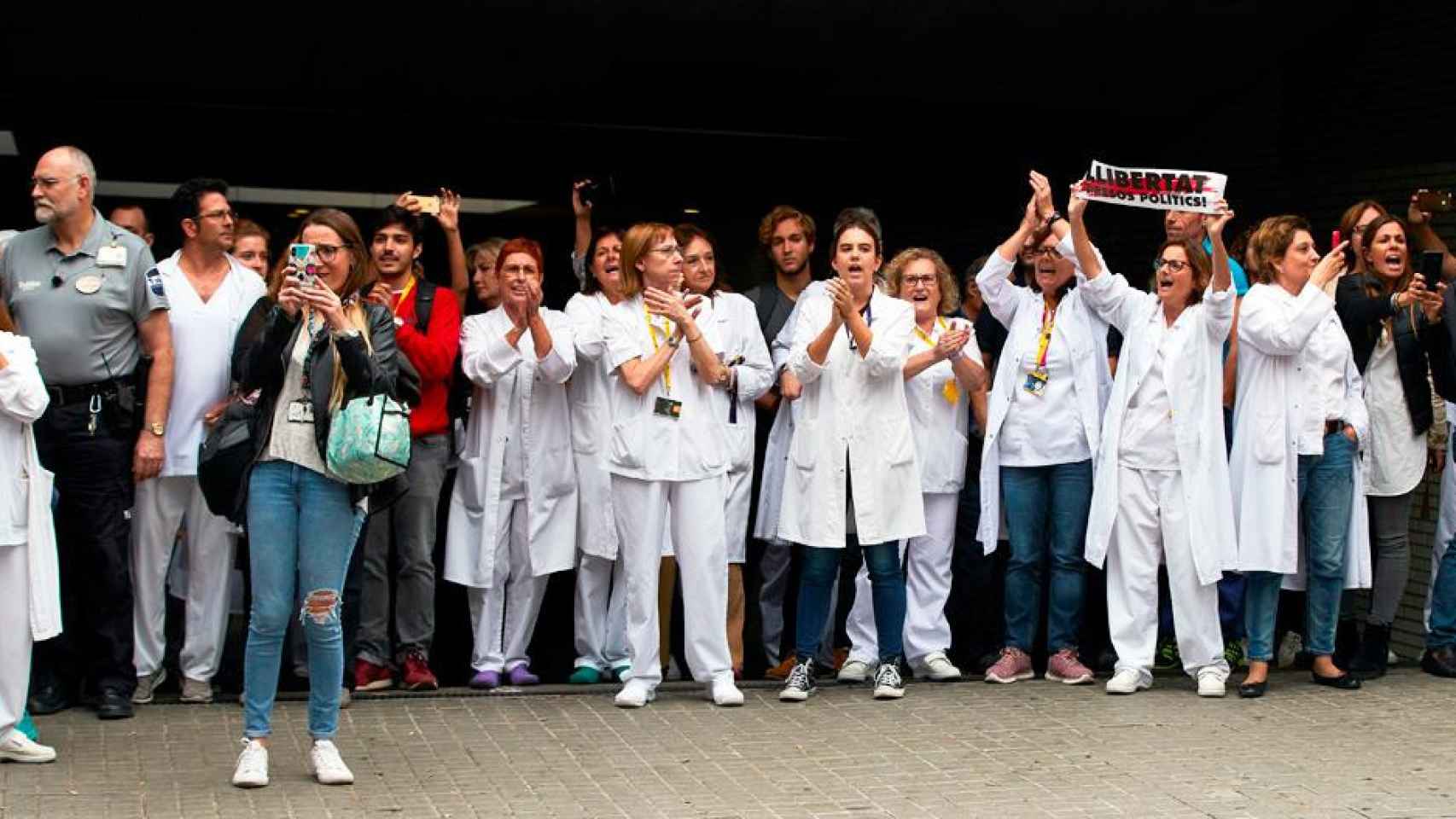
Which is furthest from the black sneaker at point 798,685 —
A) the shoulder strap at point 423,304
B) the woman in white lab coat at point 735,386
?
the shoulder strap at point 423,304

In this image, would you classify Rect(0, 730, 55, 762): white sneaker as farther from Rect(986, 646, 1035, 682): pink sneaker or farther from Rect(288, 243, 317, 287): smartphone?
Rect(986, 646, 1035, 682): pink sneaker

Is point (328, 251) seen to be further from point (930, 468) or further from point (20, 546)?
point (930, 468)

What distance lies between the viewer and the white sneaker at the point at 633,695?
795cm

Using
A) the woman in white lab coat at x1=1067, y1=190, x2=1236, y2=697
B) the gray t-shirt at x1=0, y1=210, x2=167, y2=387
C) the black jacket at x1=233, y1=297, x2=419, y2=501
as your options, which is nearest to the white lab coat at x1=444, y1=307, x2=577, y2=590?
the gray t-shirt at x1=0, y1=210, x2=167, y2=387

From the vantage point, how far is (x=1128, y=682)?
8.38 metres

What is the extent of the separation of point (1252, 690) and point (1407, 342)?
1.87 meters

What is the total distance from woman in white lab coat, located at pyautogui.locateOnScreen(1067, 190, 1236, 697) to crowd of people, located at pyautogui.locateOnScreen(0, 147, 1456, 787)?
0.02 meters

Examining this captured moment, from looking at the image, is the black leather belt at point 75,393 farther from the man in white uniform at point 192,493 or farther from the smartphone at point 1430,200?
the smartphone at point 1430,200

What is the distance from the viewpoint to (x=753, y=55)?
35.6 feet

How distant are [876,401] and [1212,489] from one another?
1.54m

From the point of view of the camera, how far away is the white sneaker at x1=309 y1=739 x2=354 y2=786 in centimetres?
651

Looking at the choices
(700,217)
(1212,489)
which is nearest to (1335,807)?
(1212,489)

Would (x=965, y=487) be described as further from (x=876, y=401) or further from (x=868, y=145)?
(x=868, y=145)

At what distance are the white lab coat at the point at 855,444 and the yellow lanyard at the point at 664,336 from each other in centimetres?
57
